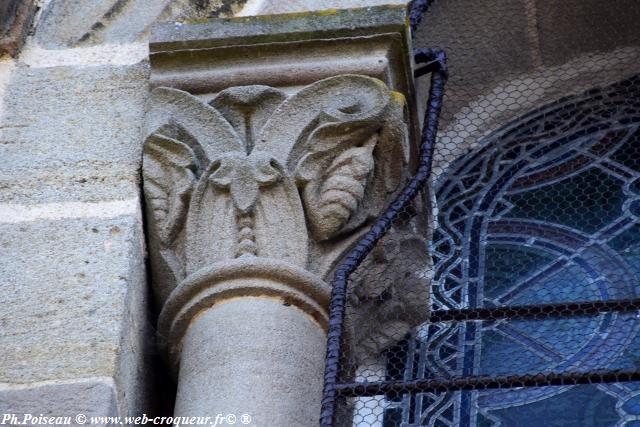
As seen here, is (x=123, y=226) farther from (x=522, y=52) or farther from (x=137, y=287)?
(x=522, y=52)

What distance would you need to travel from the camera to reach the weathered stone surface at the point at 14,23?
13.0ft

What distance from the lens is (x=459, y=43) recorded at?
14.7ft

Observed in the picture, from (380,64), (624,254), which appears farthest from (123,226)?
(624,254)

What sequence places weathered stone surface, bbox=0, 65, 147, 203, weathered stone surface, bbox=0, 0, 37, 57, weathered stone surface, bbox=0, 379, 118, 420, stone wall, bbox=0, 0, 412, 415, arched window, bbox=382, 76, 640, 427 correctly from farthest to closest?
weathered stone surface, bbox=0, 0, 37, 57 → arched window, bbox=382, 76, 640, 427 → weathered stone surface, bbox=0, 65, 147, 203 → stone wall, bbox=0, 0, 412, 415 → weathered stone surface, bbox=0, 379, 118, 420

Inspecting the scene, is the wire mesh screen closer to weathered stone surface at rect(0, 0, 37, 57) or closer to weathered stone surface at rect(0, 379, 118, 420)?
weathered stone surface at rect(0, 379, 118, 420)

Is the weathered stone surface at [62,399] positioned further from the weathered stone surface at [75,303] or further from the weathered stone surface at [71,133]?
the weathered stone surface at [71,133]

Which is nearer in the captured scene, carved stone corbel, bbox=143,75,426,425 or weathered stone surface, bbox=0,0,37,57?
carved stone corbel, bbox=143,75,426,425

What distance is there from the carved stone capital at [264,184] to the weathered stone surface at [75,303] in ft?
0.29

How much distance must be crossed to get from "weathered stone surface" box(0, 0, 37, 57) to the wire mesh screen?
0.92 meters

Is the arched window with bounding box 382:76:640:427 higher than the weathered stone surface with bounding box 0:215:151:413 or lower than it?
higher

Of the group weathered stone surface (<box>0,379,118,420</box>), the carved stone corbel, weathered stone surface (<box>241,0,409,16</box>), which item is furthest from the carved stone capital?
weathered stone surface (<box>241,0,409,16</box>)

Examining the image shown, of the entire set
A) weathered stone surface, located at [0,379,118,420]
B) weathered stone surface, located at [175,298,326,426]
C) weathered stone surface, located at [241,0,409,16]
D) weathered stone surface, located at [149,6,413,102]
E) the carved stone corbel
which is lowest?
weathered stone surface, located at [0,379,118,420]

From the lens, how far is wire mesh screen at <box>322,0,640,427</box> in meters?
3.65

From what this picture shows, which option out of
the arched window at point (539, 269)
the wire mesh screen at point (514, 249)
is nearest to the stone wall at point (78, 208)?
the wire mesh screen at point (514, 249)
